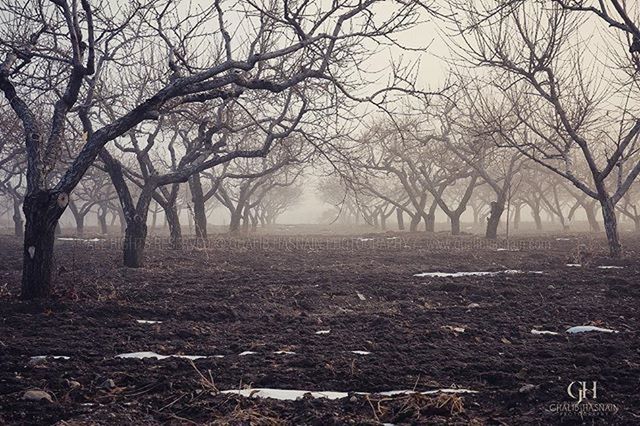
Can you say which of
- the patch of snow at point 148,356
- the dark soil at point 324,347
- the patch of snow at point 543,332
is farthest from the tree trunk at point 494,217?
the patch of snow at point 148,356

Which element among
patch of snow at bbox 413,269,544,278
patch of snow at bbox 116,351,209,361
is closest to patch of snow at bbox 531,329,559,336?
patch of snow at bbox 116,351,209,361

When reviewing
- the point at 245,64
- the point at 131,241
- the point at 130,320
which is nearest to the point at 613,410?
the point at 130,320

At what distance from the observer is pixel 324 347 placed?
15.6ft

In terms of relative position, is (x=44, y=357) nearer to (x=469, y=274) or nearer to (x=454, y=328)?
(x=454, y=328)

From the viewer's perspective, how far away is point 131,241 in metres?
11.5

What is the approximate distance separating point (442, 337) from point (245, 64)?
15.2 ft

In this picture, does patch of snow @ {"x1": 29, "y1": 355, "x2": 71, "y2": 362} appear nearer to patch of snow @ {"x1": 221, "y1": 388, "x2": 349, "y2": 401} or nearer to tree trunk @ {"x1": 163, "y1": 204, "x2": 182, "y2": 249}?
patch of snow @ {"x1": 221, "y1": 388, "x2": 349, "y2": 401}

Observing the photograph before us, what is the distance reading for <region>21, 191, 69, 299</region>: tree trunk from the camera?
23.4 feet

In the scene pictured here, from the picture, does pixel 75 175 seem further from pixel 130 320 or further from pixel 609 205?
pixel 609 205

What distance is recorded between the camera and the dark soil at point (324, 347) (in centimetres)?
327

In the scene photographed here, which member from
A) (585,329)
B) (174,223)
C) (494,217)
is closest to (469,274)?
(585,329)

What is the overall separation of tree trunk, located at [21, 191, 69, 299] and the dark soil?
275 mm

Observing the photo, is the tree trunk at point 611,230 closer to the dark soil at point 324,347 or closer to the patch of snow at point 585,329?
the dark soil at point 324,347

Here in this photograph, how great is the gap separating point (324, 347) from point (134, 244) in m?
7.70
